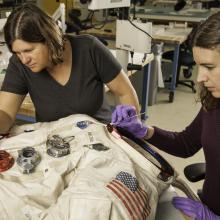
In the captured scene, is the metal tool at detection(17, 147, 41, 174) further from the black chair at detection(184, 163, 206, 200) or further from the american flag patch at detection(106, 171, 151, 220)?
the black chair at detection(184, 163, 206, 200)

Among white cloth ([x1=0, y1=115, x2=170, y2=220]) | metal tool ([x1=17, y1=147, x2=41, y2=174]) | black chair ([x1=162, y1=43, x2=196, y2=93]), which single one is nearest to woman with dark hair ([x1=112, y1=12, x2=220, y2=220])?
white cloth ([x1=0, y1=115, x2=170, y2=220])

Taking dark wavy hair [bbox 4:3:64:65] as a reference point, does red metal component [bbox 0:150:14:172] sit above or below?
below

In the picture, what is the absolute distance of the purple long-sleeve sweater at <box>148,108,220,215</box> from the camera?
1044 millimetres

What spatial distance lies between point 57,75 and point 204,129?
0.63m

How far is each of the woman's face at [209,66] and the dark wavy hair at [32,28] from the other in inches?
21.9

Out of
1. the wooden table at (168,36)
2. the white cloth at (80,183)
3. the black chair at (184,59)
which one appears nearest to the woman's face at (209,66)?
the white cloth at (80,183)

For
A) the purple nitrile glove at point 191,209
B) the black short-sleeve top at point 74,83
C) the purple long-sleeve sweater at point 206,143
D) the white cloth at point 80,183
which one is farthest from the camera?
the black short-sleeve top at point 74,83

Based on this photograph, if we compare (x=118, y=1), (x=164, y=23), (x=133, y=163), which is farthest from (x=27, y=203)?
(x=164, y=23)

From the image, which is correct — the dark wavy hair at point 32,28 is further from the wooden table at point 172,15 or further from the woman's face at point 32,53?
the wooden table at point 172,15

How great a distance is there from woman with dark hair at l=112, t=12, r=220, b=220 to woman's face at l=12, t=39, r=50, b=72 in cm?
35

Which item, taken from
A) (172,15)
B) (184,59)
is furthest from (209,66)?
(172,15)

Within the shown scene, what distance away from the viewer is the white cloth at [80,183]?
65 centimetres

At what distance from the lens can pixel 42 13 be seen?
3.91 ft

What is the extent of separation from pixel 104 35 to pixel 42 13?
6.73 feet
